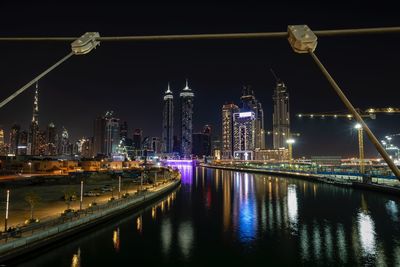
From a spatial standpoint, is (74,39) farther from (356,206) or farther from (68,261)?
(356,206)

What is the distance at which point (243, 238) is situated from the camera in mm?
26625

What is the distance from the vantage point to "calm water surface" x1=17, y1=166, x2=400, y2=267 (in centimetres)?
2092

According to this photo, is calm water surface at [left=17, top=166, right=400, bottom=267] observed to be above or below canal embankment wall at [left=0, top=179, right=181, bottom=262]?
below

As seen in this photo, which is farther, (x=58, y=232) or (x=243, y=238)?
(x=243, y=238)

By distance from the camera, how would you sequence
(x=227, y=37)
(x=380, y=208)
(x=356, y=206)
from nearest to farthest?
(x=227, y=37)
(x=380, y=208)
(x=356, y=206)

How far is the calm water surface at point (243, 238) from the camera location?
2092 centimetres

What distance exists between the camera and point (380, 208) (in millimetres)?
40812

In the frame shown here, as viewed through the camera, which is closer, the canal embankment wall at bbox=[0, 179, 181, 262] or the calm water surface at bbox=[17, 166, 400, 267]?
the canal embankment wall at bbox=[0, 179, 181, 262]

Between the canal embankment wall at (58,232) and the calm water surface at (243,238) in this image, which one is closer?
the canal embankment wall at (58,232)

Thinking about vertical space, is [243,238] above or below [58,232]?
below

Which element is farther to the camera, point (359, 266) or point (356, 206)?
point (356, 206)

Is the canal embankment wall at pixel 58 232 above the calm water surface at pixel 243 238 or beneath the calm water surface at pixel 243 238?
above

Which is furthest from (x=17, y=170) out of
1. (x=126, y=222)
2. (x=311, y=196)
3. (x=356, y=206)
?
(x=356, y=206)

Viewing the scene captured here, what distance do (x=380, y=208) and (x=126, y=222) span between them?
112 ft
